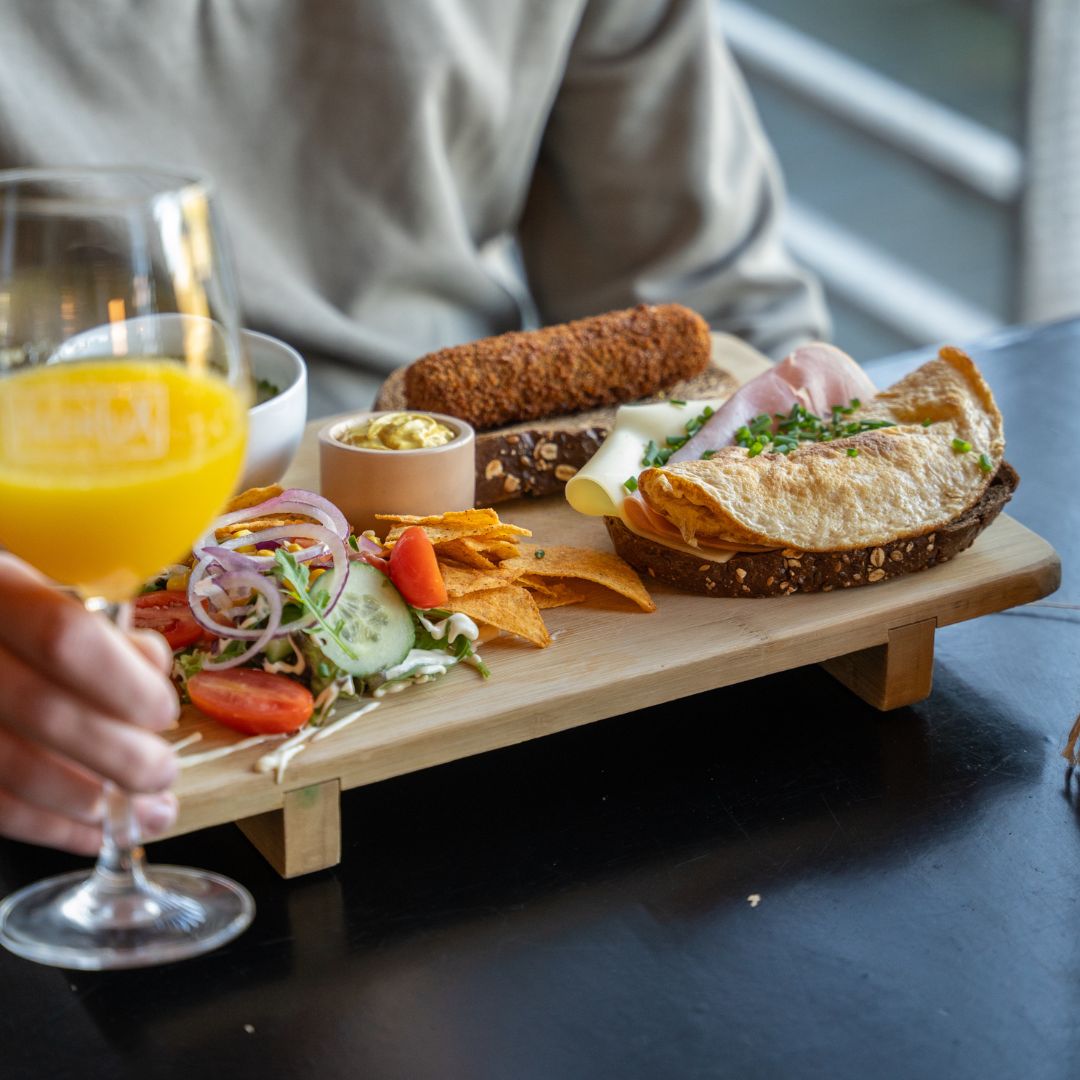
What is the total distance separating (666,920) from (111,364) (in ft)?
2.12

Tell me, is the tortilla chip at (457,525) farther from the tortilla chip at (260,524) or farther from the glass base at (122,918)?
the glass base at (122,918)

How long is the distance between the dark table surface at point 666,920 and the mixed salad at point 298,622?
135 mm

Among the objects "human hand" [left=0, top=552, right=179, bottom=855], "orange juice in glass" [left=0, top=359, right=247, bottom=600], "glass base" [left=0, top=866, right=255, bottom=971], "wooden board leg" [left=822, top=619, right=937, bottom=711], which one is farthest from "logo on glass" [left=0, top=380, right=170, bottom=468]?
"wooden board leg" [left=822, top=619, right=937, bottom=711]

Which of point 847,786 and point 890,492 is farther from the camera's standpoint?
point 890,492

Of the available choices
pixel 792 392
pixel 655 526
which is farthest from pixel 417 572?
pixel 792 392

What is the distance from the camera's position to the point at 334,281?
2.63 m

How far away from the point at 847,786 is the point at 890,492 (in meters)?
0.35

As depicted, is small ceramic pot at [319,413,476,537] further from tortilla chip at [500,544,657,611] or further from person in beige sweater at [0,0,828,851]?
person in beige sweater at [0,0,828,851]

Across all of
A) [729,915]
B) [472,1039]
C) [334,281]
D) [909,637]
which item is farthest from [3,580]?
[334,281]

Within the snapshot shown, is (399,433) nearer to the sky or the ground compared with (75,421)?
nearer to the ground

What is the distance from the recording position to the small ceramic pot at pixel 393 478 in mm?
1651

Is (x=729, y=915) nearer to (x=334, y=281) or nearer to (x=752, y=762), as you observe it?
(x=752, y=762)

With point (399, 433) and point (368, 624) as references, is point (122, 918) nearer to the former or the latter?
point (368, 624)

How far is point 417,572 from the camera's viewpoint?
4.57 ft
